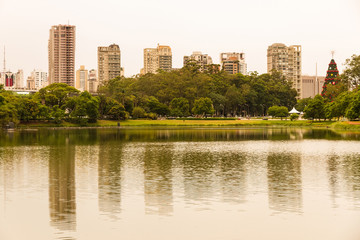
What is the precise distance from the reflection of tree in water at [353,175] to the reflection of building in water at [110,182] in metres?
9.65

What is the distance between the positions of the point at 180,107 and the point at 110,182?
9329 centimetres

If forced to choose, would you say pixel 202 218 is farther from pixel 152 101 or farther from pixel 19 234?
pixel 152 101

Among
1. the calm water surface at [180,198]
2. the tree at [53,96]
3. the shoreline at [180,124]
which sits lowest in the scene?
the calm water surface at [180,198]

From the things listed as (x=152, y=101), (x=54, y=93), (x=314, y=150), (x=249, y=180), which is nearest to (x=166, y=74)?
(x=152, y=101)

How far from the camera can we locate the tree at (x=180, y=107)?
376 ft

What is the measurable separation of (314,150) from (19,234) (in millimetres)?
31815

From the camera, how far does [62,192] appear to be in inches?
830

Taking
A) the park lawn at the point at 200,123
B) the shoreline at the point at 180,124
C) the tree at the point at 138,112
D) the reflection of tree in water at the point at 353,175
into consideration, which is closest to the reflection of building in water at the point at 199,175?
the reflection of tree in water at the point at 353,175

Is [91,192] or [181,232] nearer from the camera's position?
[181,232]

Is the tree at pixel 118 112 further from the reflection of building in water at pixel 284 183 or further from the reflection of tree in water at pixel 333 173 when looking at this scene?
the reflection of tree in water at pixel 333 173

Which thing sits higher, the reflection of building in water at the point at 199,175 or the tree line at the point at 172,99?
the tree line at the point at 172,99

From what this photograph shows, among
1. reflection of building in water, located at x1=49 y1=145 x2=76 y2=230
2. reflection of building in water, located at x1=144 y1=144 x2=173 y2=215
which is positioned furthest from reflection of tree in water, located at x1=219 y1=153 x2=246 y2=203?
reflection of building in water, located at x1=49 y1=145 x2=76 y2=230

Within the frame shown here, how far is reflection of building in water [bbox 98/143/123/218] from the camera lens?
59.1ft

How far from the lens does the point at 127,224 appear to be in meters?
15.7
